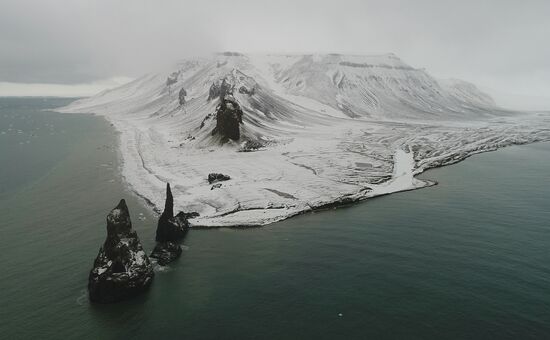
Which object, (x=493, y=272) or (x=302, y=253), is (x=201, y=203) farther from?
(x=493, y=272)

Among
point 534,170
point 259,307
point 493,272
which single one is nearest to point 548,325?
point 493,272

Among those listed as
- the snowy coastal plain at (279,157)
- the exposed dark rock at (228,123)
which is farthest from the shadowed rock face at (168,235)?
the exposed dark rock at (228,123)

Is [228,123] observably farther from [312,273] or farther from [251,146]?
[312,273]

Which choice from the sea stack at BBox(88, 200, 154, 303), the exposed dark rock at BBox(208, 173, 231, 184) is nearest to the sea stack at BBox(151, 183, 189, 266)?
the sea stack at BBox(88, 200, 154, 303)

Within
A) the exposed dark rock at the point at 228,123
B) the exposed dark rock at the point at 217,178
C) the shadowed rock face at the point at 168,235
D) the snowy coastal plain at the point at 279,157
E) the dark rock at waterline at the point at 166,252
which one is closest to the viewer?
the dark rock at waterline at the point at 166,252

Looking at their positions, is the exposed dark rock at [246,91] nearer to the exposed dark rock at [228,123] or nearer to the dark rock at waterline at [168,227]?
the exposed dark rock at [228,123]

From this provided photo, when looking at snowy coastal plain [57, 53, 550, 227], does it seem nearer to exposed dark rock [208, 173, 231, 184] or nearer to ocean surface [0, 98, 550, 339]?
exposed dark rock [208, 173, 231, 184]

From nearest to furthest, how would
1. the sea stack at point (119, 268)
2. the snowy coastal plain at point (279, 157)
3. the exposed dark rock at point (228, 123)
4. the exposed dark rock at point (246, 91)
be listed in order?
the sea stack at point (119, 268)
the snowy coastal plain at point (279, 157)
the exposed dark rock at point (228, 123)
the exposed dark rock at point (246, 91)
